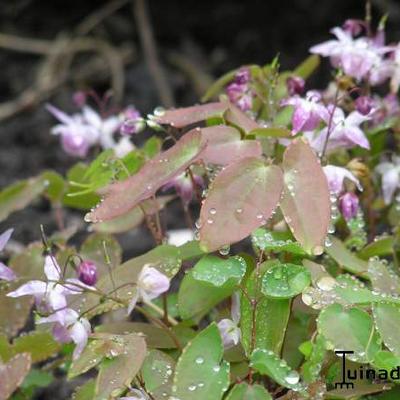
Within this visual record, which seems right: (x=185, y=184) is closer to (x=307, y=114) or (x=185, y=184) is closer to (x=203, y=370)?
(x=307, y=114)

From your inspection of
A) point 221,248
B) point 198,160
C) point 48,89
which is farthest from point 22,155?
point 221,248

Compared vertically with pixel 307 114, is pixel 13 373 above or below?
below

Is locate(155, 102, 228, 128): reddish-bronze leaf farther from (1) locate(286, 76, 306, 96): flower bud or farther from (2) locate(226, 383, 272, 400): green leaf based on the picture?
(2) locate(226, 383, 272, 400): green leaf

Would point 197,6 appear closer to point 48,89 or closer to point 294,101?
point 48,89

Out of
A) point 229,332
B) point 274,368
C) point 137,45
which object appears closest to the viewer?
point 274,368

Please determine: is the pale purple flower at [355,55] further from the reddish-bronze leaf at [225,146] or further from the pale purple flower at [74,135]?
the pale purple flower at [74,135]

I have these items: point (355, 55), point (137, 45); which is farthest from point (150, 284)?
point (137, 45)
